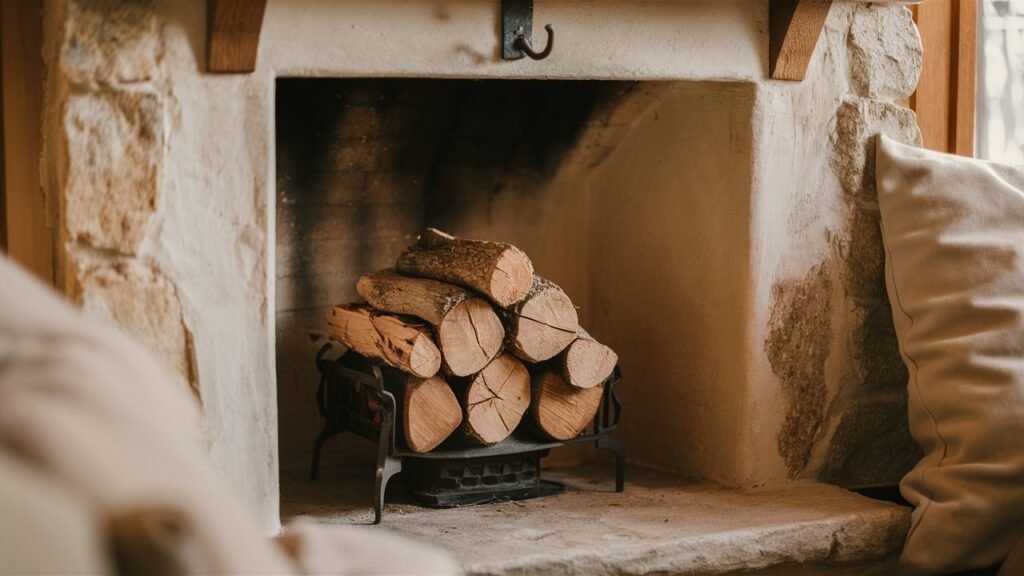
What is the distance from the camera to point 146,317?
1.96m

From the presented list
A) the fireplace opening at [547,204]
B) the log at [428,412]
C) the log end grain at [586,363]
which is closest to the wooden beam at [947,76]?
the fireplace opening at [547,204]

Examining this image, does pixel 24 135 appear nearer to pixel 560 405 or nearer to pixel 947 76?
pixel 560 405

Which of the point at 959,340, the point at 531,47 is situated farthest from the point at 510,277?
the point at 959,340

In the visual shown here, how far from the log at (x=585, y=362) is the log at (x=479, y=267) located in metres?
0.18

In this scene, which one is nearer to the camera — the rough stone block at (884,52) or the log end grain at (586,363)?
the log end grain at (586,363)

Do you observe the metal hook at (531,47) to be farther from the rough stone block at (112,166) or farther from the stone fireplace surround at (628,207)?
the rough stone block at (112,166)

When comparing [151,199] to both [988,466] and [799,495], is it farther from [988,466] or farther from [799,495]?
[988,466]

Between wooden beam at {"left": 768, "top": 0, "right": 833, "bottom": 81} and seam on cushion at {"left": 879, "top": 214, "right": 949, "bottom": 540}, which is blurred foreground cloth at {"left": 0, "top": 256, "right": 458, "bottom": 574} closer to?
seam on cushion at {"left": 879, "top": 214, "right": 949, "bottom": 540}

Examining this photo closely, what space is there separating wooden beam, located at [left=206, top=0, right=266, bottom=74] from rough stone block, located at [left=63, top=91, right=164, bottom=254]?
4.8 inches

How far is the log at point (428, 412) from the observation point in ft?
7.41

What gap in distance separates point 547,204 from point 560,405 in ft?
2.26

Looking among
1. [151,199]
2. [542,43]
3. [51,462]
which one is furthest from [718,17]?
[51,462]

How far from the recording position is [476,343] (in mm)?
2283

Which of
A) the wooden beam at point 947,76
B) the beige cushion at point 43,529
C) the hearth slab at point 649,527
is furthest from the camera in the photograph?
the wooden beam at point 947,76
